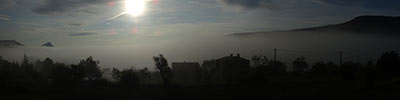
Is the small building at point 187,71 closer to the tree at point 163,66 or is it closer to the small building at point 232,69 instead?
the small building at point 232,69

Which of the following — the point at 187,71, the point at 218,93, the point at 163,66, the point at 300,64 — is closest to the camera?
the point at 218,93

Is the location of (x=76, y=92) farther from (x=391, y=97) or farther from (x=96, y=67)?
(x=391, y=97)

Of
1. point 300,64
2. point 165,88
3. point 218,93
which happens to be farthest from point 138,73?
point 300,64

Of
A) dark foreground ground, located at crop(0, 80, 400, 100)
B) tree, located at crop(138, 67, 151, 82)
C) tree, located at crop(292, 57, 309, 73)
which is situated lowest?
dark foreground ground, located at crop(0, 80, 400, 100)

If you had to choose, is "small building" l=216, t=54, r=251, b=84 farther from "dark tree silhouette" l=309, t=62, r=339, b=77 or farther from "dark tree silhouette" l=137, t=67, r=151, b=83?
"dark tree silhouette" l=309, t=62, r=339, b=77

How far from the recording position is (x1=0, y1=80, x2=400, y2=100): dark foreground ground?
4006cm

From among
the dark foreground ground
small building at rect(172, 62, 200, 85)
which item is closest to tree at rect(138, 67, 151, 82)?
small building at rect(172, 62, 200, 85)

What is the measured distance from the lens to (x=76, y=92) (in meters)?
43.7

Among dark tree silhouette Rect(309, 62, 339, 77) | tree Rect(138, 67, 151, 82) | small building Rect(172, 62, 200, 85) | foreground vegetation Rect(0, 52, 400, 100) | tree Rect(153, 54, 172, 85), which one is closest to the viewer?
foreground vegetation Rect(0, 52, 400, 100)

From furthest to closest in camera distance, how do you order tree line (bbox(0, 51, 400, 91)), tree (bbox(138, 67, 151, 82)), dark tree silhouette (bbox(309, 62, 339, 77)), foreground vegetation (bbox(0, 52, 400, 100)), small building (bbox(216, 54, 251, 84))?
A: dark tree silhouette (bbox(309, 62, 339, 77)), small building (bbox(216, 54, 251, 84)), tree (bbox(138, 67, 151, 82)), tree line (bbox(0, 51, 400, 91)), foreground vegetation (bbox(0, 52, 400, 100))

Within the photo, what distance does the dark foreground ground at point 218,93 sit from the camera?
4006 centimetres

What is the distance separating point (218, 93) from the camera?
4472 cm

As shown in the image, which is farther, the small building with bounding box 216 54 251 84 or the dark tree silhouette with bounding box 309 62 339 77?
the dark tree silhouette with bounding box 309 62 339 77

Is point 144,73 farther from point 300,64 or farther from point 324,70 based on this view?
point 300,64
